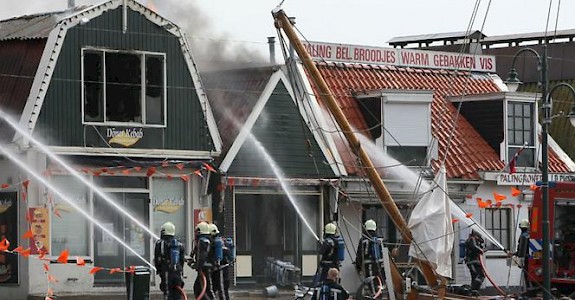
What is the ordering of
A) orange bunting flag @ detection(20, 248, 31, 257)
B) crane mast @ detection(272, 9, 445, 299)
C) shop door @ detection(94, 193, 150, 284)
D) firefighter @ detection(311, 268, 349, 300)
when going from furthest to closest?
shop door @ detection(94, 193, 150, 284)
orange bunting flag @ detection(20, 248, 31, 257)
crane mast @ detection(272, 9, 445, 299)
firefighter @ detection(311, 268, 349, 300)

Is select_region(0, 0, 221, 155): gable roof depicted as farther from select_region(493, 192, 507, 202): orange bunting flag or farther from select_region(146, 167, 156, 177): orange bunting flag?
select_region(493, 192, 507, 202): orange bunting flag

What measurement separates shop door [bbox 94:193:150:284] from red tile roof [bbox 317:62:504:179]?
21.2 feet

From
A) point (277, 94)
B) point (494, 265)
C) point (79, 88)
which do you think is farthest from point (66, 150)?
point (494, 265)

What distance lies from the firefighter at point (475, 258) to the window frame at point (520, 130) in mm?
5967

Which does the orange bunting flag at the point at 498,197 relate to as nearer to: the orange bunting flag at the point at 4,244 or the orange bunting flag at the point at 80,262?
the orange bunting flag at the point at 80,262

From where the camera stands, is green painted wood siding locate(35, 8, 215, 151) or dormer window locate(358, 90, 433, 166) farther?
dormer window locate(358, 90, 433, 166)

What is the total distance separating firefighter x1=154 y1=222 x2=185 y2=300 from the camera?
2805cm

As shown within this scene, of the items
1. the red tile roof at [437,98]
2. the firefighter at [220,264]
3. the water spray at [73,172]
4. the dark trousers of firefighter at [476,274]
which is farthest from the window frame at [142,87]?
the dark trousers of firefighter at [476,274]

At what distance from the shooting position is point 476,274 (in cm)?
3422

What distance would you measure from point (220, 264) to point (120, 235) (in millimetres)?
3911

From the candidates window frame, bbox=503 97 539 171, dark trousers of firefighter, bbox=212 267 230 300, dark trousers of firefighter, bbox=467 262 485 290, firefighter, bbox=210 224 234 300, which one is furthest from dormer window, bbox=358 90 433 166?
dark trousers of firefighter, bbox=212 267 230 300

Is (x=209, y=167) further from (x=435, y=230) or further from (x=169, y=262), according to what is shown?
(x=435, y=230)

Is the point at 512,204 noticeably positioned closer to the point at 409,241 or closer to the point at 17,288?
the point at 409,241

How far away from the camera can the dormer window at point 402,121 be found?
37.5m
